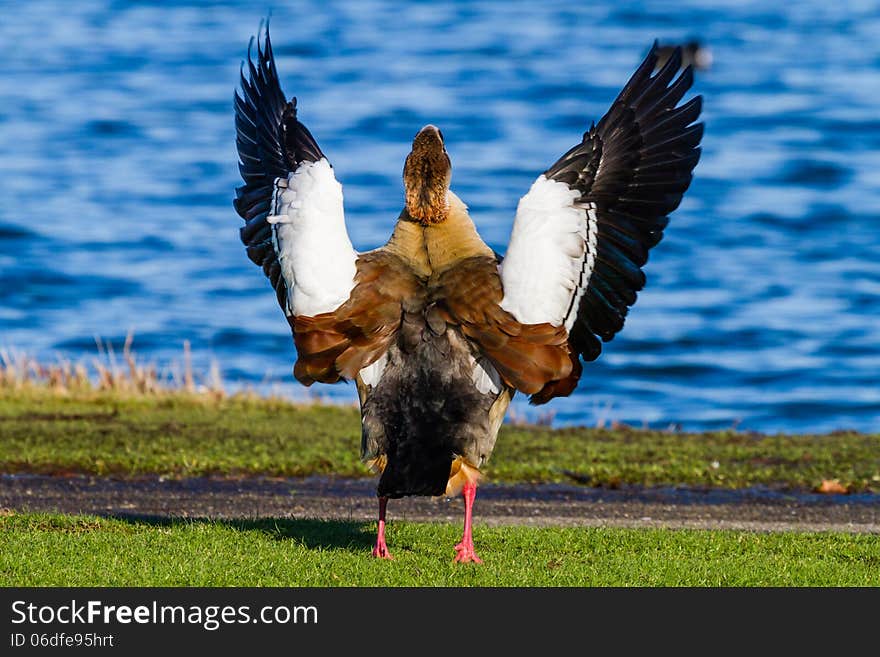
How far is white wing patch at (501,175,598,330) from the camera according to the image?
792 cm

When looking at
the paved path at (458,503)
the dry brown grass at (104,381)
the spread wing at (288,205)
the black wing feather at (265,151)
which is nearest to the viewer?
the spread wing at (288,205)

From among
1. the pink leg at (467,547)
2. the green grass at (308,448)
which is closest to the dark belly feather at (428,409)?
the pink leg at (467,547)

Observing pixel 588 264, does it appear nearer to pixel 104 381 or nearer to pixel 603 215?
pixel 603 215

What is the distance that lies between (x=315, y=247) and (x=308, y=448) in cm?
514

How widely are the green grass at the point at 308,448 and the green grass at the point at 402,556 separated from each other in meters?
2.63

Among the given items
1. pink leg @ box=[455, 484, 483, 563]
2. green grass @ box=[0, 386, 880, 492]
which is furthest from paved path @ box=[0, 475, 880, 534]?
pink leg @ box=[455, 484, 483, 563]

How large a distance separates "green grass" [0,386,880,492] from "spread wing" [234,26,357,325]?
3.40 m

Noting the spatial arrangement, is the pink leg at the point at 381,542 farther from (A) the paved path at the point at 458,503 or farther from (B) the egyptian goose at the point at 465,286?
(A) the paved path at the point at 458,503

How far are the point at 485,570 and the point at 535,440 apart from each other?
6.17 metres

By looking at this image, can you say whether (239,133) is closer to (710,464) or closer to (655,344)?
(710,464)

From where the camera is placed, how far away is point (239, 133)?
31.7ft

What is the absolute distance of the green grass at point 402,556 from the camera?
7.64m

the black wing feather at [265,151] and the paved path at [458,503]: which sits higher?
the black wing feather at [265,151]

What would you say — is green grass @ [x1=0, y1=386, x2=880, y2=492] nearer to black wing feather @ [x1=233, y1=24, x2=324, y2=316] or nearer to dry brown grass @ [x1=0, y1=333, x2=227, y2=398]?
dry brown grass @ [x1=0, y1=333, x2=227, y2=398]
